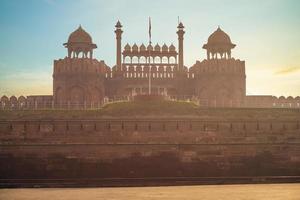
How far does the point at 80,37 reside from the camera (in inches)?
1218

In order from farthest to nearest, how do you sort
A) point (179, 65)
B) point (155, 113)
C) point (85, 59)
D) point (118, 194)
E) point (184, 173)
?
point (179, 65) → point (85, 59) → point (155, 113) → point (184, 173) → point (118, 194)

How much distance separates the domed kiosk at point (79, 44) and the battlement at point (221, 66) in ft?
24.3

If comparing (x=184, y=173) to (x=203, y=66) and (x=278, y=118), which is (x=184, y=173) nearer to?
(x=278, y=118)

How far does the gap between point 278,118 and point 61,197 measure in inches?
435

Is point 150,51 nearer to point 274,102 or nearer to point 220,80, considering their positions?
point 220,80

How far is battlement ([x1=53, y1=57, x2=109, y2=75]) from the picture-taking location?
29.8 metres

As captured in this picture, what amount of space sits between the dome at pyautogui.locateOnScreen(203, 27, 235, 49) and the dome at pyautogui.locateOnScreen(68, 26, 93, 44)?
320 inches

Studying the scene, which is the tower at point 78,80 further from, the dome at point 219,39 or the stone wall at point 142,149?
the stone wall at point 142,149

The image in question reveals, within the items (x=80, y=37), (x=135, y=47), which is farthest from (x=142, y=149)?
(x=80, y=37)

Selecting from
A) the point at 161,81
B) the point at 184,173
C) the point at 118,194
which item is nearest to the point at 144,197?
the point at 118,194

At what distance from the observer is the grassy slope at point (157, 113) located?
20.1 m

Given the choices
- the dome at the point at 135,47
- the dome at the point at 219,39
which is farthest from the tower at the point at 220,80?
the dome at the point at 135,47

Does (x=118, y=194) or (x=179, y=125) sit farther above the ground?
(x=179, y=125)

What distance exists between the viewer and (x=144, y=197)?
12.9 metres
